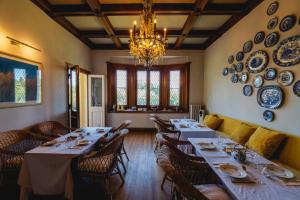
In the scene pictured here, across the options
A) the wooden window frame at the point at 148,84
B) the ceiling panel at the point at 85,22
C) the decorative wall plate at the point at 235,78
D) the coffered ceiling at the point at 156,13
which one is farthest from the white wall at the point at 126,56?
the decorative wall plate at the point at 235,78

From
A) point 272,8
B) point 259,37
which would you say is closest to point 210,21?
point 259,37

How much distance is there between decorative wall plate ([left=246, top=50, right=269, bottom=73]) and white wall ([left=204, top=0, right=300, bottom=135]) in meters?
0.10

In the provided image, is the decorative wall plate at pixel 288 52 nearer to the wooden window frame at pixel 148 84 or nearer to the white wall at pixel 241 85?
the white wall at pixel 241 85

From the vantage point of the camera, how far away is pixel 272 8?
296cm

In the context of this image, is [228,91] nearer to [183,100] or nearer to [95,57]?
[183,100]

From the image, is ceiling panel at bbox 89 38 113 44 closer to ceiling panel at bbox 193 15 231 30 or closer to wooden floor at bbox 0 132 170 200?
ceiling panel at bbox 193 15 231 30

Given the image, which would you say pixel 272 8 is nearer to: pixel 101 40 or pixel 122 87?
pixel 101 40

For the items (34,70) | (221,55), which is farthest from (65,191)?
(221,55)

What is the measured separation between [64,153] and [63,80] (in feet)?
9.05

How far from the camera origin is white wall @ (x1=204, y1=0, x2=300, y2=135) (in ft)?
8.47

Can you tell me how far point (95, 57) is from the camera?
21.9ft

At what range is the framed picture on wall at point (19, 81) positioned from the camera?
104 inches

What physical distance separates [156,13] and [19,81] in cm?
288

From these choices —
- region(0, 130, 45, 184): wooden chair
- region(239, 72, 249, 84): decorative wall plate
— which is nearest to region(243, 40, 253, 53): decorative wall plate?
region(239, 72, 249, 84): decorative wall plate
